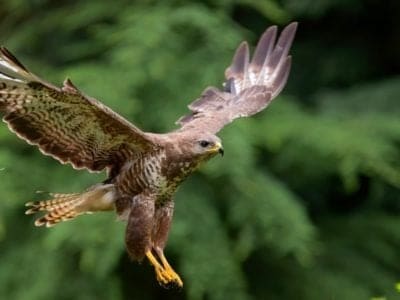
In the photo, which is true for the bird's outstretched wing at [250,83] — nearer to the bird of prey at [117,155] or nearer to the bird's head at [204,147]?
the bird of prey at [117,155]

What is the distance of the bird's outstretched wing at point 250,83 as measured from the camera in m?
6.06

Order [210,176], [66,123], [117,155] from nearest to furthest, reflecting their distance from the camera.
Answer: [66,123] → [117,155] → [210,176]

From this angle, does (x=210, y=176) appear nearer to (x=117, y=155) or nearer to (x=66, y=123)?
(x=117, y=155)

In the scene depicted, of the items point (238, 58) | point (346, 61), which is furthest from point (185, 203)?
point (346, 61)

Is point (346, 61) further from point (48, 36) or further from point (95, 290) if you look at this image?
point (95, 290)

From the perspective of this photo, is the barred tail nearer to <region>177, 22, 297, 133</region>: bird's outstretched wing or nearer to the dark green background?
<region>177, 22, 297, 133</region>: bird's outstretched wing

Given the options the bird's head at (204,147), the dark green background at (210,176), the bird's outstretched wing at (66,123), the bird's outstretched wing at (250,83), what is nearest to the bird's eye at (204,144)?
the bird's head at (204,147)

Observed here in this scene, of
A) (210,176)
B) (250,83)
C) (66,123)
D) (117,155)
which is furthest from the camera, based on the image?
(210,176)

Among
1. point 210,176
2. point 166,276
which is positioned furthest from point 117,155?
point 210,176

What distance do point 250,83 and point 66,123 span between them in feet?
4.36

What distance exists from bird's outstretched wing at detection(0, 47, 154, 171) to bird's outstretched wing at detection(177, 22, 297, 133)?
660 mm

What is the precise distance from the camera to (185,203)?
759 centimetres

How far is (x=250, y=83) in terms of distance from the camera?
639cm

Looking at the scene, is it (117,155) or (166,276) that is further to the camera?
(117,155)
